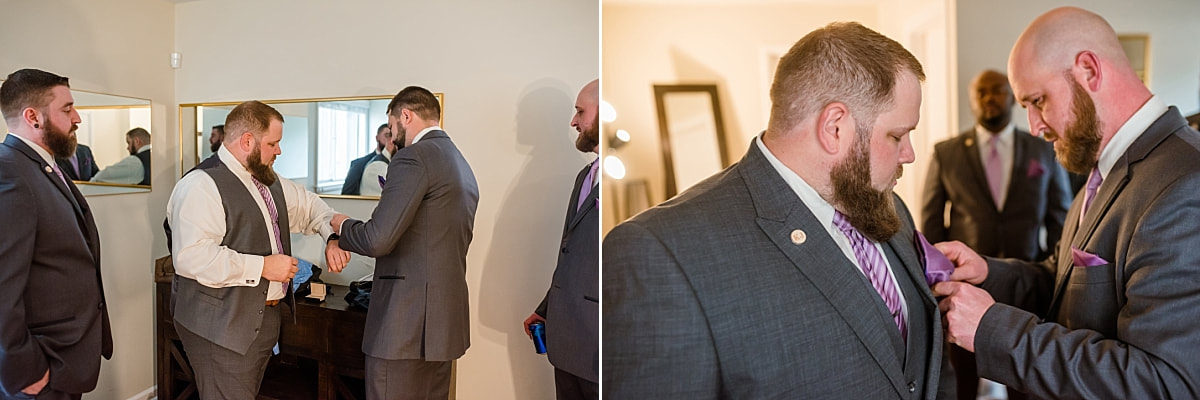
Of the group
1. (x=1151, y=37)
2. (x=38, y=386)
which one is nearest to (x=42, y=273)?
(x=38, y=386)

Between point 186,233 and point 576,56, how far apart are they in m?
0.58

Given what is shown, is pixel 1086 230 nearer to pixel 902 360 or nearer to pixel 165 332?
pixel 902 360

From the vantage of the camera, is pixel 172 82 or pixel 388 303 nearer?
pixel 172 82

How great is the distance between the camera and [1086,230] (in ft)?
3.75

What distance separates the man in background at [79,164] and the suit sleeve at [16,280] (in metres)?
0.04

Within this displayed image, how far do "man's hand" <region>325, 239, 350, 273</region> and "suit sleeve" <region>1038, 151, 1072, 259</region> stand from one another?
2.08 meters

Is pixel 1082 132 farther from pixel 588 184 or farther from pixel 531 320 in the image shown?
pixel 531 320

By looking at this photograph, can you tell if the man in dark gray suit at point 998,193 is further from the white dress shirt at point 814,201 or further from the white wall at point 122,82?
the white wall at point 122,82

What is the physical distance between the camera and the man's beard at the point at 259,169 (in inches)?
27.8

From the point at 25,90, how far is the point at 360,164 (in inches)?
13.0

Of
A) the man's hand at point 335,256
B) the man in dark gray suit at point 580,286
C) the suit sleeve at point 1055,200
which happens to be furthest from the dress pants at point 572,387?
the suit sleeve at point 1055,200

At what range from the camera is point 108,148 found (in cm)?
69

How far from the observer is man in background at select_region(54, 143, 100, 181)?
2.19ft

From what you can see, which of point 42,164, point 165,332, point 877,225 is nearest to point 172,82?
point 42,164
